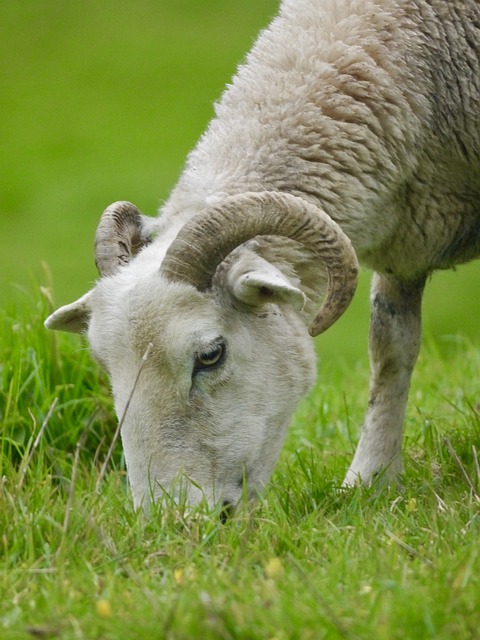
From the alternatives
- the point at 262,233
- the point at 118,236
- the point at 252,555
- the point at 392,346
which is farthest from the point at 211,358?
the point at 392,346

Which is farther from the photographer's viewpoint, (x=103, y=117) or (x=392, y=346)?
(x=103, y=117)

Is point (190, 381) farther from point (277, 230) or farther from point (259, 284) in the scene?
point (277, 230)

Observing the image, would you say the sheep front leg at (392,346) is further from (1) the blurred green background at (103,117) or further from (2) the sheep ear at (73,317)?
(1) the blurred green background at (103,117)

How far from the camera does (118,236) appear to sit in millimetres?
4723

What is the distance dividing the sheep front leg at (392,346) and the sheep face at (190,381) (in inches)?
51.3

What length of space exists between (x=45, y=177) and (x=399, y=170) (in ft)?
58.7

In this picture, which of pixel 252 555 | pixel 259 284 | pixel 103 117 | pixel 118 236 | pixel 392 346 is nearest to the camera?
pixel 252 555

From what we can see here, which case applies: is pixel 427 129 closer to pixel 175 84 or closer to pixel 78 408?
pixel 78 408

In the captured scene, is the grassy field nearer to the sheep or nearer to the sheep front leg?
the sheep front leg

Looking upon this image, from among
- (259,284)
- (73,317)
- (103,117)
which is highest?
(259,284)

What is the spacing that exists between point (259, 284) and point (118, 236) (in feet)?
2.43

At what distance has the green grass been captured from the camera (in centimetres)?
294

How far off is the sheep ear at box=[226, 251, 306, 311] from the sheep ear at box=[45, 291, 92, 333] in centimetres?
60

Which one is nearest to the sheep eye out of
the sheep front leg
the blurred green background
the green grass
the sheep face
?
the sheep face
